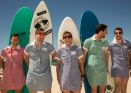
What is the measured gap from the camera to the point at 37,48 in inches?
202

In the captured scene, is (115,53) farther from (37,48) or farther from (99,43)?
(37,48)

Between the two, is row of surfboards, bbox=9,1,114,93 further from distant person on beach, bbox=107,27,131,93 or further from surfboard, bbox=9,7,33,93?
distant person on beach, bbox=107,27,131,93

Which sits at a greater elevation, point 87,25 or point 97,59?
point 87,25

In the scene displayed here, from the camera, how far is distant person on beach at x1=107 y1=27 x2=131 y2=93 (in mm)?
5895

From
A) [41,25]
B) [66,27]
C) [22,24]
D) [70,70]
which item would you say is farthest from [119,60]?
[22,24]

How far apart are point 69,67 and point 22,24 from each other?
2.36m

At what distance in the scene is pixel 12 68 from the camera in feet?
17.6

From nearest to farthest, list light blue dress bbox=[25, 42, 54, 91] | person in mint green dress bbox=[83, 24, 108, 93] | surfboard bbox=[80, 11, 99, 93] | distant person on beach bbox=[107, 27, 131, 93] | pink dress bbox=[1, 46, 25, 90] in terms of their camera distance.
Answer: light blue dress bbox=[25, 42, 54, 91]
pink dress bbox=[1, 46, 25, 90]
person in mint green dress bbox=[83, 24, 108, 93]
distant person on beach bbox=[107, 27, 131, 93]
surfboard bbox=[80, 11, 99, 93]

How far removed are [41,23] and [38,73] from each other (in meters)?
2.49

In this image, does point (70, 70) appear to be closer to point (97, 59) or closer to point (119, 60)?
point (97, 59)

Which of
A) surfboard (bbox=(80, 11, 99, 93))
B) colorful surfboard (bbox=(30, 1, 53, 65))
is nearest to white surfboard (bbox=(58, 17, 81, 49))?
surfboard (bbox=(80, 11, 99, 93))

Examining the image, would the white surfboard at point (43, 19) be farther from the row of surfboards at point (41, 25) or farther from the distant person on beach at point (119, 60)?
the distant person on beach at point (119, 60)

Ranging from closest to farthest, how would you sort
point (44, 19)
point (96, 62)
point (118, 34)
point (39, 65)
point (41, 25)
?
1. point (39, 65)
2. point (96, 62)
3. point (118, 34)
4. point (41, 25)
5. point (44, 19)

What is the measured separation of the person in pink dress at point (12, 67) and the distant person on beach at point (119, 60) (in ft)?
6.10
